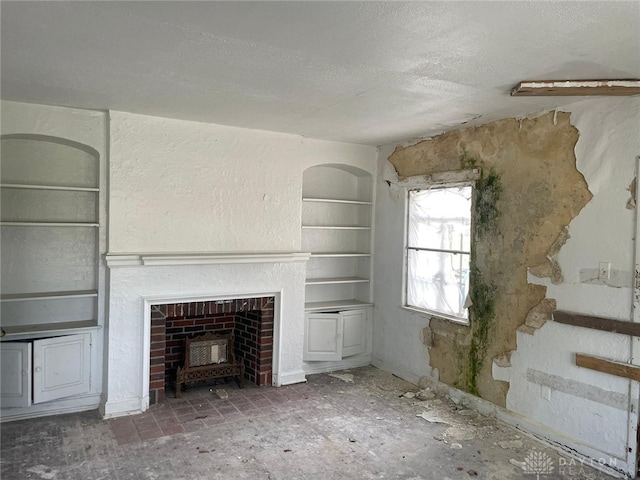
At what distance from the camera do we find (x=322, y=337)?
537 cm

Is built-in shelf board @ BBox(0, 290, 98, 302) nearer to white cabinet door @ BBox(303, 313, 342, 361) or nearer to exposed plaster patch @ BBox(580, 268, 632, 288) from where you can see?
white cabinet door @ BBox(303, 313, 342, 361)

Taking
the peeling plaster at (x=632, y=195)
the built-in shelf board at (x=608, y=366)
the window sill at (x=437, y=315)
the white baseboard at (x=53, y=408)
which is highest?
the peeling plaster at (x=632, y=195)

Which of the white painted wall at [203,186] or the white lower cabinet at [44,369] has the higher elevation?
the white painted wall at [203,186]

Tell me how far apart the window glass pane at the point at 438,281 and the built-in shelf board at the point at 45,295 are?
3.27 m

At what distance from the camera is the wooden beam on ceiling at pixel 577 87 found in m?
2.94

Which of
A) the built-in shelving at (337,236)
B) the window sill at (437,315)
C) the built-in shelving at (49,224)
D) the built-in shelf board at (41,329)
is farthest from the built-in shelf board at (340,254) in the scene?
the built-in shelf board at (41,329)

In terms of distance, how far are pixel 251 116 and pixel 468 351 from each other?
3020mm

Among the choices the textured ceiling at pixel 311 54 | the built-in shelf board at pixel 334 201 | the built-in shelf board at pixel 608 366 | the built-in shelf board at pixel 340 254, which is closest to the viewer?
the textured ceiling at pixel 311 54

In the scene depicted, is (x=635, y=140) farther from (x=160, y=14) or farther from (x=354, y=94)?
(x=160, y=14)

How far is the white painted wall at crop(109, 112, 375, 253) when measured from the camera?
414 centimetres

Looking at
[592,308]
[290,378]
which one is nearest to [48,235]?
[290,378]

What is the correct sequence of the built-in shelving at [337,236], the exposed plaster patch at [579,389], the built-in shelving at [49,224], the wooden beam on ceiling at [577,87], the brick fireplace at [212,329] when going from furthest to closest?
the built-in shelving at [337,236], the brick fireplace at [212,329], the built-in shelving at [49,224], the exposed plaster patch at [579,389], the wooden beam on ceiling at [577,87]

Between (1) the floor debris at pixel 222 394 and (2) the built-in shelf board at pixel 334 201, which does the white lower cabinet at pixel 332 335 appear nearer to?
(1) the floor debris at pixel 222 394

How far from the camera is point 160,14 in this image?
219cm
